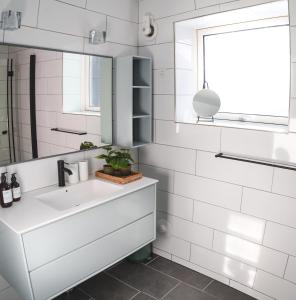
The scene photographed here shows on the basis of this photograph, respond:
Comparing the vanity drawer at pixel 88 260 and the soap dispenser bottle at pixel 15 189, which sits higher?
the soap dispenser bottle at pixel 15 189

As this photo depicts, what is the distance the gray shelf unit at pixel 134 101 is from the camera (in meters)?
2.14

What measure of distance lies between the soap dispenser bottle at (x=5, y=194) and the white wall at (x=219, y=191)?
1.18 metres

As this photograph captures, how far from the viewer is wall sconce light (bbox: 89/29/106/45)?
196cm

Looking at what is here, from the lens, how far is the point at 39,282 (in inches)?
57.4

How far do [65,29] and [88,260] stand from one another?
1.41 m

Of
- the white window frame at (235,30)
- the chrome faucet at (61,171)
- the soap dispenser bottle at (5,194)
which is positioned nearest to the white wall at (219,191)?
the white window frame at (235,30)

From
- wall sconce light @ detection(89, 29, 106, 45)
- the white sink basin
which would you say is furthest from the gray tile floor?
wall sconce light @ detection(89, 29, 106, 45)

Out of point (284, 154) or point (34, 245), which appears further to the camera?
point (284, 154)

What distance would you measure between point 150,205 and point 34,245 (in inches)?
35.0

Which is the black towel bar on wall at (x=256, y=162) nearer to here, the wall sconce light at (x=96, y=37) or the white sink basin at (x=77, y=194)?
the white sink basin at (x=77, y=194)

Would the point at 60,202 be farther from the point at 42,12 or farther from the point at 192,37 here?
the point at 192,37

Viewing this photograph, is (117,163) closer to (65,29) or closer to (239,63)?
(65,29)

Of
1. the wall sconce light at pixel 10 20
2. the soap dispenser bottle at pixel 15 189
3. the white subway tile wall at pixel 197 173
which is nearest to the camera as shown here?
the wall sconce light at pixel 10 20

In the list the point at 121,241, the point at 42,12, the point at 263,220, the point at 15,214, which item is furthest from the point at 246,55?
the point at 15,214
